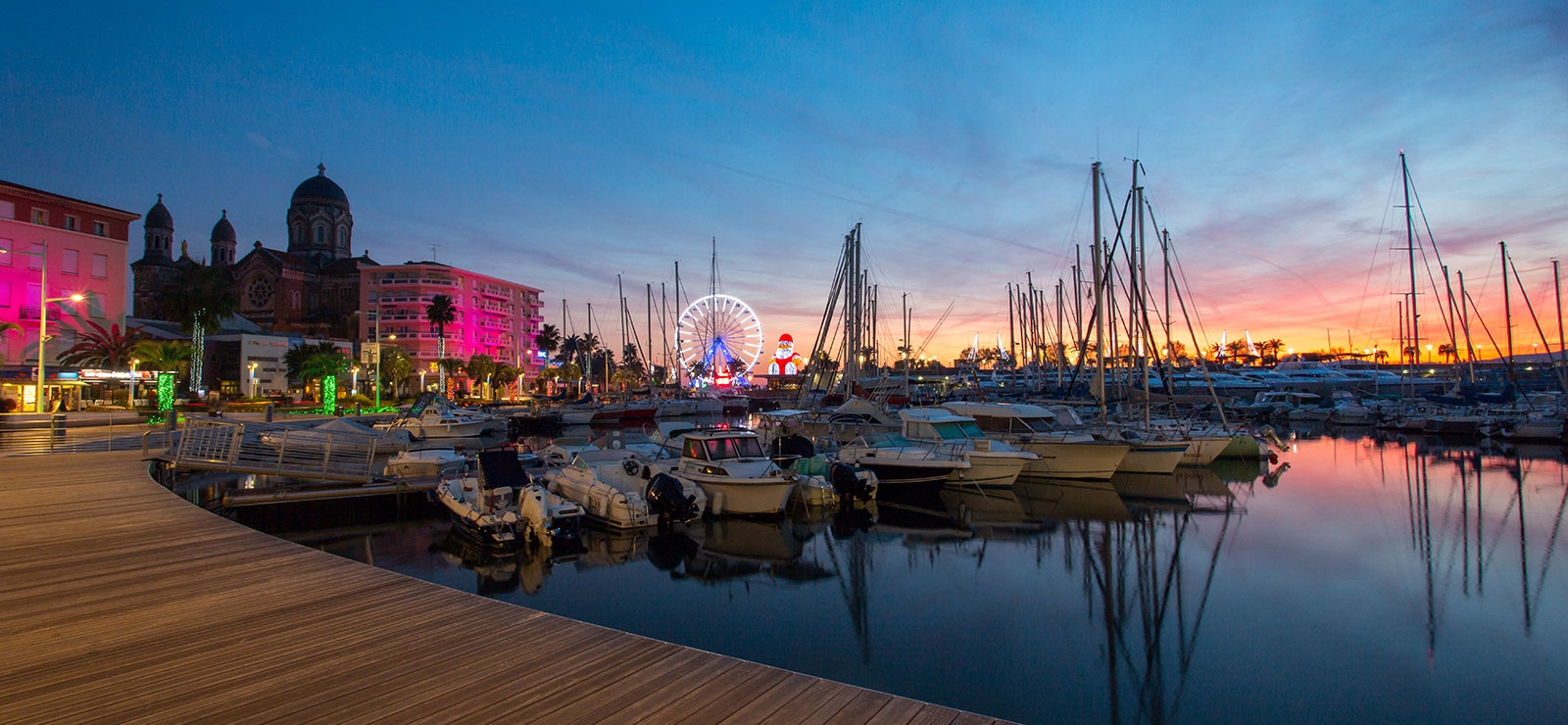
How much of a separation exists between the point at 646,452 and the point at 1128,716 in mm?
17982

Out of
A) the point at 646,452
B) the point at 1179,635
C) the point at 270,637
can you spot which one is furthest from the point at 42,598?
the point at 646,452

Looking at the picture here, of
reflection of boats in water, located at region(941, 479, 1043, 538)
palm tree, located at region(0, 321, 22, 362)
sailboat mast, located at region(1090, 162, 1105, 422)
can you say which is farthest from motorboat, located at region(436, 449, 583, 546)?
palm tree, located at region(0, 321, 22, 362)

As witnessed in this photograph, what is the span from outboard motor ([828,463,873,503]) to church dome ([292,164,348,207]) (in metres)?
115

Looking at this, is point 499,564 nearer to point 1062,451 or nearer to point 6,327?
point 1062,451

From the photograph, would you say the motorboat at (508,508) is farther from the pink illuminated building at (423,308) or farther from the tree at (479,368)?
the pink illuminated building at (423,308)

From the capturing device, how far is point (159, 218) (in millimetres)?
108750

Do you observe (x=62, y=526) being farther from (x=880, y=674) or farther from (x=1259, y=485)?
(x=1259, y=485)

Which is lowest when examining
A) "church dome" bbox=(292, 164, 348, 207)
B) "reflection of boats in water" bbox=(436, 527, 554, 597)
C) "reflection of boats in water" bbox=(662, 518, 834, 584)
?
"reflection of boats in water" bbox=(662, 518, 834, 584)

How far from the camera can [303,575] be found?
9680 millimetres

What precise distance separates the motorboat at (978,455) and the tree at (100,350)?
5740 centimetres

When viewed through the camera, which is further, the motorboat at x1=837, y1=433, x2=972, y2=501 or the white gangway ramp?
the motorboat at x1=837, y1=433, x2=972, y2=501

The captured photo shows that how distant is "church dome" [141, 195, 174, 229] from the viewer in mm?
107938

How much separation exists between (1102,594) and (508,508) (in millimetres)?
13428

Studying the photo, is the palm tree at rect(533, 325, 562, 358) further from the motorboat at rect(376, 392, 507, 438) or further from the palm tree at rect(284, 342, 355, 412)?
the motorboat at rect(376, 392, 507, 438)
